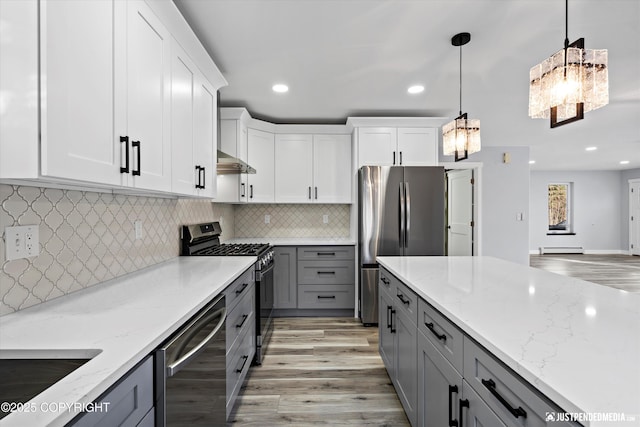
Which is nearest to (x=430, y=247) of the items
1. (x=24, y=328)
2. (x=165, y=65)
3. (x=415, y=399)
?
(x=415, y=399)

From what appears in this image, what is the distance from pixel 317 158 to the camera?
13.5 feet

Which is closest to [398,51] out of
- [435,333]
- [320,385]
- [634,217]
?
[435,333]

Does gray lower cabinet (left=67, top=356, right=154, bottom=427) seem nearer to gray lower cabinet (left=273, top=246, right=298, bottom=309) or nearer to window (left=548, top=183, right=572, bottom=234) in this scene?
gray lower cabinet (left=273, top=246, right=298, bottom=309)

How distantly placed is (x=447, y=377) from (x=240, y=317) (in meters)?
1.31

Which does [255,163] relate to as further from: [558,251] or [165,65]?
[558,251]

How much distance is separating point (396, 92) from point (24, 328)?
320 cm

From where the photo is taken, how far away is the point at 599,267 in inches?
276

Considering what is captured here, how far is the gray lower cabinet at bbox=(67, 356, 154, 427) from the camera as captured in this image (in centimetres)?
71

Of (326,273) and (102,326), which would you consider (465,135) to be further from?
(102,326)

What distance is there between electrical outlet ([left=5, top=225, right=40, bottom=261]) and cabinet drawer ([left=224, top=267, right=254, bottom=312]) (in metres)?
0.83

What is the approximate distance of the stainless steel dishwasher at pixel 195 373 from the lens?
3.27 ft

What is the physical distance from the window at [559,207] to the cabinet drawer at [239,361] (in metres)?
10.2

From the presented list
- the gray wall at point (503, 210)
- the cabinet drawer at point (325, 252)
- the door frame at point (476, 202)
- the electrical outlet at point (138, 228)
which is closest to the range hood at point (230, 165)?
the electrical outlet at point (138, 228)

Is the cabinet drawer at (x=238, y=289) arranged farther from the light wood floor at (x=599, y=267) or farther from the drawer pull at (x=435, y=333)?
the light wood floor at (x=599, y=267)
